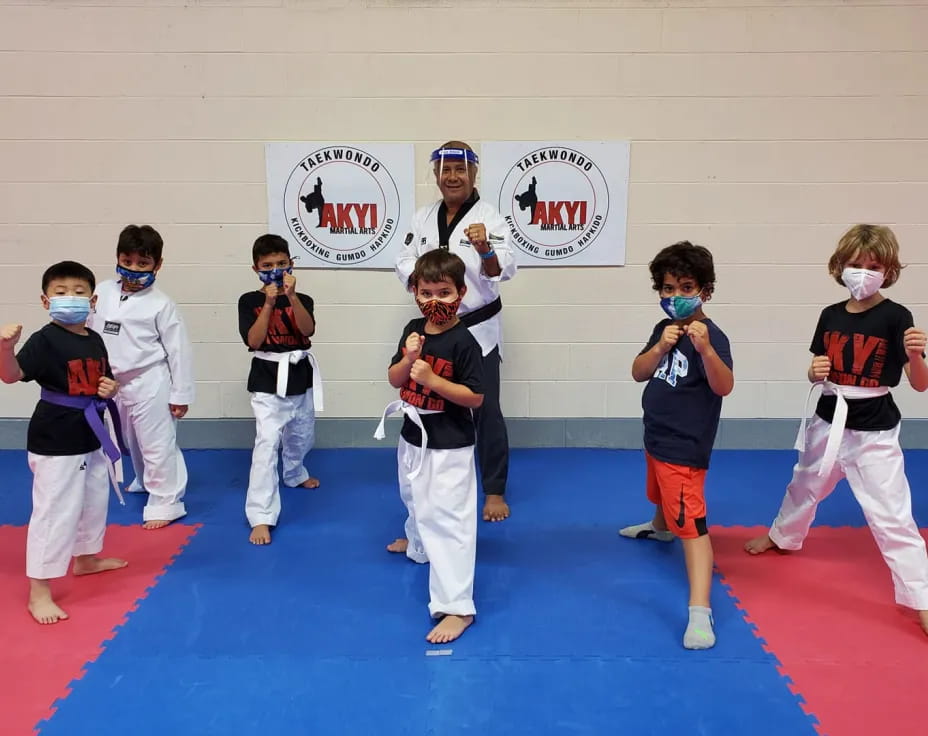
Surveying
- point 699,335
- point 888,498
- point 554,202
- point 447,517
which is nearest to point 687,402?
point 699,335

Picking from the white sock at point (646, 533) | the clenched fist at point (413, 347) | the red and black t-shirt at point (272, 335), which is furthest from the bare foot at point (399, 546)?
the clenched fist at point (413, 347)

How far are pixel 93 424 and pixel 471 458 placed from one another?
58.8 inches

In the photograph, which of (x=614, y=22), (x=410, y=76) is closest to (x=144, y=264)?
(x=410, y=76)

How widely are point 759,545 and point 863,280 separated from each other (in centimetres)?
131

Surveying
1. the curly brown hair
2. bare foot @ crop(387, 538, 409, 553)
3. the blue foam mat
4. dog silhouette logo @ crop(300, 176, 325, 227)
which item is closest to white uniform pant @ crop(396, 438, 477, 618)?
the blue foam mat

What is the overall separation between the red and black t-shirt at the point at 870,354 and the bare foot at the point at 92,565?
3151 millimetres

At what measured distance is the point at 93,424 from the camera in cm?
280

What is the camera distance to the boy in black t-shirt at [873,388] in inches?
105

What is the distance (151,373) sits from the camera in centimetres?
362

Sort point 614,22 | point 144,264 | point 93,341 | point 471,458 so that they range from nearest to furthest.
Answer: point 471,458
point 93,341
point 144,264
point 614,22

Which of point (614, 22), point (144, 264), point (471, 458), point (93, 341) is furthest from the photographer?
point (614, 22)

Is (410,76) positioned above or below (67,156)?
above

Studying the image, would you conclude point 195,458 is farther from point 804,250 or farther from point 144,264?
point 804,250

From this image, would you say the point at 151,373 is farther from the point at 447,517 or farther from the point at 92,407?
the point at 447,517
